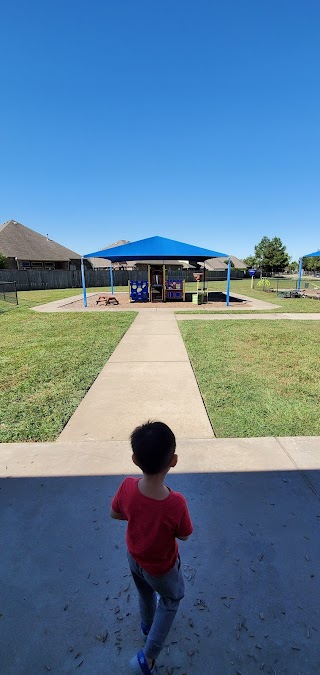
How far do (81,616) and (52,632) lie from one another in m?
0.15

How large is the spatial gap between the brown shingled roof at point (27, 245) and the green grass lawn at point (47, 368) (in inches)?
1147

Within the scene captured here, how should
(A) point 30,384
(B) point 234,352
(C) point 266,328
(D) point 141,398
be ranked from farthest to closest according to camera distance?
(C) point 266,328, (B) point 234,352, (A) point 30,384, (D) point 141,398

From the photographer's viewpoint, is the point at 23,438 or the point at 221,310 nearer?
the point at 23,438

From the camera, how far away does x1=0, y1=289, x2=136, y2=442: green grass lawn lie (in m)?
4.09

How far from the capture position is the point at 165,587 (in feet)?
4.91

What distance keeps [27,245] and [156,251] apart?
28.0 m

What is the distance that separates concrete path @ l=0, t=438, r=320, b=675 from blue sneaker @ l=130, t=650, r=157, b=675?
60 millimetres

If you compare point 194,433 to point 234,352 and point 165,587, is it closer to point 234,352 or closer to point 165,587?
point 165,587

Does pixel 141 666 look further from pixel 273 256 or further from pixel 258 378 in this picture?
pixel 273 256

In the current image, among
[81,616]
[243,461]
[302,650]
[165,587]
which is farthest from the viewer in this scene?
[243,461]

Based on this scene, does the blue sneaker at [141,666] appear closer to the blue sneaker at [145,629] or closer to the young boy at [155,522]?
the young boy at [155,522]

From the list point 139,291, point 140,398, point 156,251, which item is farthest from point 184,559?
point 139,291

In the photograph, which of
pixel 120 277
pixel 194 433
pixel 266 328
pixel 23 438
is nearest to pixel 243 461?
pixel 194 433

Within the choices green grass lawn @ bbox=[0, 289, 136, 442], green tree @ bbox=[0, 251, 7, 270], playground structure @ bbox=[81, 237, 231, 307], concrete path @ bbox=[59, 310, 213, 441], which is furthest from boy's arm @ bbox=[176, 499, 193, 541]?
green tree @ bbox=[0, 251, 7, 270]
